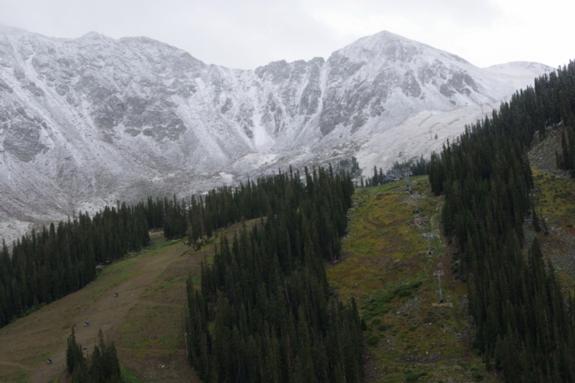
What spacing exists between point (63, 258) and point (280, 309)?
72.5 meters

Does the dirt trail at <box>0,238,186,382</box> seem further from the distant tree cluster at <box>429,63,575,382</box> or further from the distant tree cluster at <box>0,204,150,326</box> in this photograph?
the distant tree cluster at <box>429,63,575,382</box>

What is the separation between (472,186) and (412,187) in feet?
110

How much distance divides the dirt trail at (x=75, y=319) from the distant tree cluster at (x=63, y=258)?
4.38 meters

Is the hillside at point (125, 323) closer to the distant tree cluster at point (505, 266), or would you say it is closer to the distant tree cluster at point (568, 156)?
the distant tree cluster at point (505, 266)

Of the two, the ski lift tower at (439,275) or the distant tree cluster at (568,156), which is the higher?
the distant tree cluster at (568,156)

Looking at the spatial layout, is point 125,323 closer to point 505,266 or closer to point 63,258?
point 63,258

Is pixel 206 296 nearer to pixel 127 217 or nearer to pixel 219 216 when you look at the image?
pixel 219 216

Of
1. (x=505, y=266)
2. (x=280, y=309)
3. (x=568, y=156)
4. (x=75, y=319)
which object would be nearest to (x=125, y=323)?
(x=75, y=319)

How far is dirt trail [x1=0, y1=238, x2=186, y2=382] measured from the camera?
8612cm

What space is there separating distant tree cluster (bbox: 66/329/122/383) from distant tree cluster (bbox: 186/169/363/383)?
38.9 ft

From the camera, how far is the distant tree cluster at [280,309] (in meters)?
76.2

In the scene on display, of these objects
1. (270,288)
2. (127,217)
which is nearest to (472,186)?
(270,288)

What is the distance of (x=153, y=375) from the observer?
3130 inches

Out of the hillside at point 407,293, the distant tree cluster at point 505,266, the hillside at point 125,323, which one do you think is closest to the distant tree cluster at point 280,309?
the hillside at point 407,293
